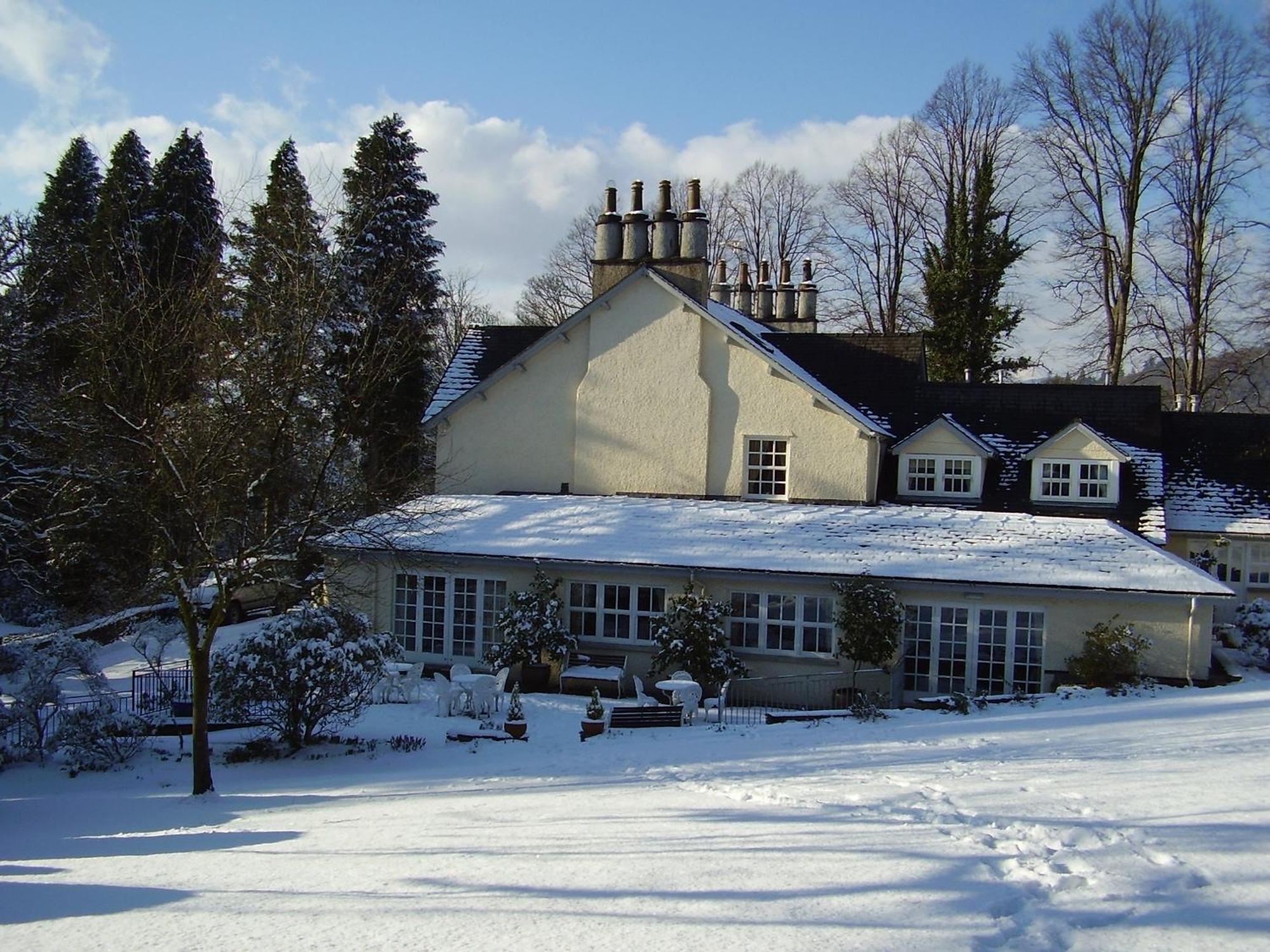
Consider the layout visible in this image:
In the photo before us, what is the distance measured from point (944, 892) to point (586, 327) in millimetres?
22133

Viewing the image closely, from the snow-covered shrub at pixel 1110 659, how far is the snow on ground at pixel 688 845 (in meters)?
2.88

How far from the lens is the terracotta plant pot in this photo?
54.1 ft

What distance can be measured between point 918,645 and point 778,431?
8.15 m

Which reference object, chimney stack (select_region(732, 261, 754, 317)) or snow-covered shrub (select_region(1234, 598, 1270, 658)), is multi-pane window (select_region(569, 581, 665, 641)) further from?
chimney stack (select_region(732, 261, 754, 317))

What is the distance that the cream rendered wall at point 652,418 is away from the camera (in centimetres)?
2648

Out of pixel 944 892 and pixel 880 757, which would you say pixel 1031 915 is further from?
pixel 880 757

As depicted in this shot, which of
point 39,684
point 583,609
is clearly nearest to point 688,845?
point 39,684

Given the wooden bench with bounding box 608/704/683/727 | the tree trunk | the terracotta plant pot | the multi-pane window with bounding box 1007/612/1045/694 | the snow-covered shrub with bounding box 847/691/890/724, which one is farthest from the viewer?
the multi-pane window with bounding box 1007/612/1045/694

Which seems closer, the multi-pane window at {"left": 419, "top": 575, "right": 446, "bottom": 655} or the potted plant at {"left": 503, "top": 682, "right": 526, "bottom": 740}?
the potted plant at {"left": 503, "top": 682, "right": 526, "bottom": 740}

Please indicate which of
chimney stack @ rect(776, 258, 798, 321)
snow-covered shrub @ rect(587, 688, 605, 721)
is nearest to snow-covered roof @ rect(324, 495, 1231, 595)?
snow-covered shrub @ rect(587, 688, 605, 721)

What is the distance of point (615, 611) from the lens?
71.7 feet

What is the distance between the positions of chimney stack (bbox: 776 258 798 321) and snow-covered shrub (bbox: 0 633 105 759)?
3293 centimetres

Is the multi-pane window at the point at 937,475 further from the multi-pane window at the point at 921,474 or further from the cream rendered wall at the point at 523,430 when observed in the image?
the cream rendered wall at the point at 523,430

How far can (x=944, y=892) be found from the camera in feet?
24.5
